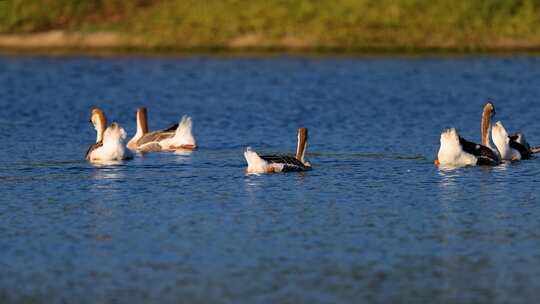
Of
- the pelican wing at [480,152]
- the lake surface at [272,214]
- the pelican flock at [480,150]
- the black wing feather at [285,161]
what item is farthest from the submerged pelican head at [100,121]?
the pelican wing at [480,152]

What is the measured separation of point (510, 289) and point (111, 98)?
31.0 m

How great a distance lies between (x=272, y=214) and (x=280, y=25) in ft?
139

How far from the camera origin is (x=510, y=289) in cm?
1394

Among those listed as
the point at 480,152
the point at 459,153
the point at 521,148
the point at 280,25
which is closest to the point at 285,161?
the point at 459,153

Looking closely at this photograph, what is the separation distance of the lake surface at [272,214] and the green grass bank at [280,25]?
20876mm

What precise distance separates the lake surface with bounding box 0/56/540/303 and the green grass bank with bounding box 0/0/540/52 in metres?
20.9

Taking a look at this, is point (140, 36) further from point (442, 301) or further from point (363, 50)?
point (442, 301)

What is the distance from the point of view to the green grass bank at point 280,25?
193 ft

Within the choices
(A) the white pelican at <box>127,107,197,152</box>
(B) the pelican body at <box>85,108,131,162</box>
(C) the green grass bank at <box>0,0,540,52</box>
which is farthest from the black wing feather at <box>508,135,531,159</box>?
(C) the green grass bank at <box>0,0,540,52</box>

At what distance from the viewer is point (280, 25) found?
198 feet

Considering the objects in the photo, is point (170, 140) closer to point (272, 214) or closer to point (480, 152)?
point (480, 152)

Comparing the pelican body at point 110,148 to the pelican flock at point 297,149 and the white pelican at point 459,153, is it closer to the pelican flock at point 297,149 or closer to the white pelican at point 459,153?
the pelican flock at point 297,149

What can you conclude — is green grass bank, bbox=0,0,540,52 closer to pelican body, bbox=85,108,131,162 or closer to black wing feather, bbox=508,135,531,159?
black wing feather, bbox=508,135,531,159

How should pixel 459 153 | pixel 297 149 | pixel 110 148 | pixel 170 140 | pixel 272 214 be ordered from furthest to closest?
pixel 170 140
pixel 297 149
pixel 110 148
pixel 459 153
pixel 272 214
